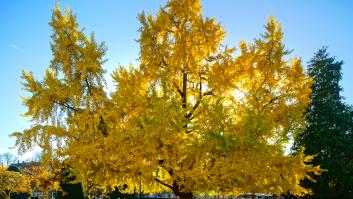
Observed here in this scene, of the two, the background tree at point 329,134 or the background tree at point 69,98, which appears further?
the background tree at point 329,134

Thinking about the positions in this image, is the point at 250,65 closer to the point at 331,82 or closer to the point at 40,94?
the point at 40,94

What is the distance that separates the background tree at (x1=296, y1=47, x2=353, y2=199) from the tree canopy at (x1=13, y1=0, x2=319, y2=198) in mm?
9767

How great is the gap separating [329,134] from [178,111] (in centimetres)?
1597

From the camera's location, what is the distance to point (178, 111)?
8.10 metres

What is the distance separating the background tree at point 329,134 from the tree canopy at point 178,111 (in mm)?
9767

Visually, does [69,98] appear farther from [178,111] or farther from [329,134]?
[329,134]

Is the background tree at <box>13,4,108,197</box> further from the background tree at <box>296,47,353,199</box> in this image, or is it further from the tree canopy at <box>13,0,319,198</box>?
the background tree at <box>296,47,353,199</box>

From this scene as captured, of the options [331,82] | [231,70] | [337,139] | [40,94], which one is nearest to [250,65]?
[231,70]

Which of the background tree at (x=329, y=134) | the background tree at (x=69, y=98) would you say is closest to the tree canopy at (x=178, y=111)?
the background tree at (x=69, y=98)

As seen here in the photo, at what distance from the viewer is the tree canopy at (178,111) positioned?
26.4 ft

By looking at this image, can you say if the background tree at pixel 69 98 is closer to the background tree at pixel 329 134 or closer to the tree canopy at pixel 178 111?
the tree canopy at pixel 178 111

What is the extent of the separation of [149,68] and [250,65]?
3.49 meters

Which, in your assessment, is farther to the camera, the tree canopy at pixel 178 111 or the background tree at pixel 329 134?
the background tree at pixel 329 134

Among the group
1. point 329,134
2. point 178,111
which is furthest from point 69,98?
point 329,134
